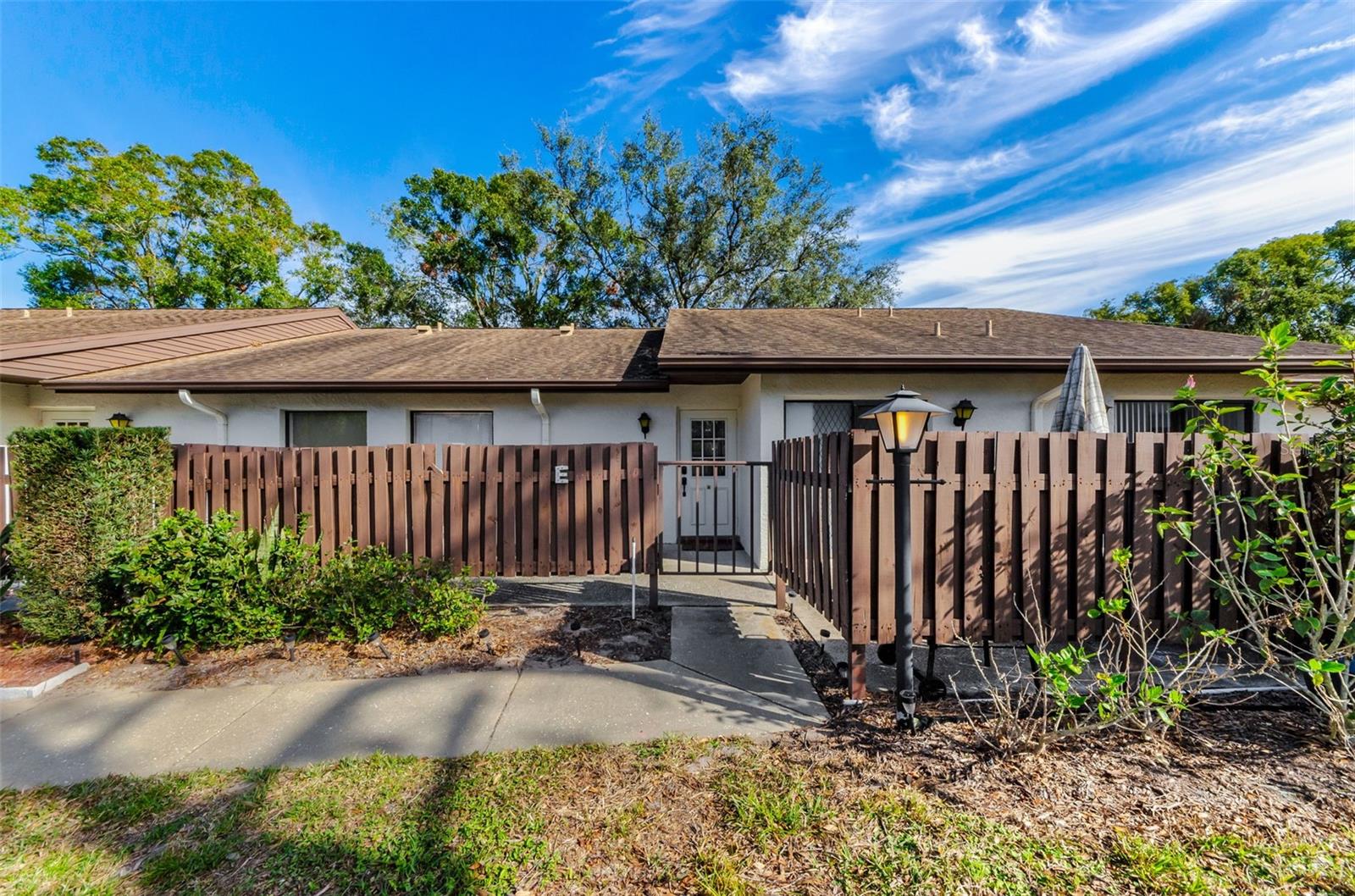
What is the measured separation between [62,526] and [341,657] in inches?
89.4

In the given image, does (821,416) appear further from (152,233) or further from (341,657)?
(152,233)

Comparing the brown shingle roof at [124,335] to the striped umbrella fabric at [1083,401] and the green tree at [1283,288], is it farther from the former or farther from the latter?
the green tree at [1283,288]

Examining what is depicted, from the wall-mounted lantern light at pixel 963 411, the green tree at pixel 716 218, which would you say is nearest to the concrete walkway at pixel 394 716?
the wall-mounted lantern light at pixel 963 411

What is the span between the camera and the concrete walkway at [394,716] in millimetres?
2559

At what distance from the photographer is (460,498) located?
4.60 metres

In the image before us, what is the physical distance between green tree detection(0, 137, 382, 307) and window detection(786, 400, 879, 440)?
875 inches

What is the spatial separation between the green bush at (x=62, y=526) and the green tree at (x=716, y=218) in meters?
17.7

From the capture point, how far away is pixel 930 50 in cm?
876

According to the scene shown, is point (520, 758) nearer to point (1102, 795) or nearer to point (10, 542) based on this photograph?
point (1102, 795)

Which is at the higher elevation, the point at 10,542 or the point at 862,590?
the point at 10,542

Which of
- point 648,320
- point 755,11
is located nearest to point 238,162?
point 648,320

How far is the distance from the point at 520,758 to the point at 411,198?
75.8 ft

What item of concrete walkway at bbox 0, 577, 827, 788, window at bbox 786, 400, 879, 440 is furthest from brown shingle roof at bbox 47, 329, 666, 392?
concrete walkway at bbox 0, 577, 827, 788

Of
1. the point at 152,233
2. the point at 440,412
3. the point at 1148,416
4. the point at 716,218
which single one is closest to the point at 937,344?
the point at 1148,416
